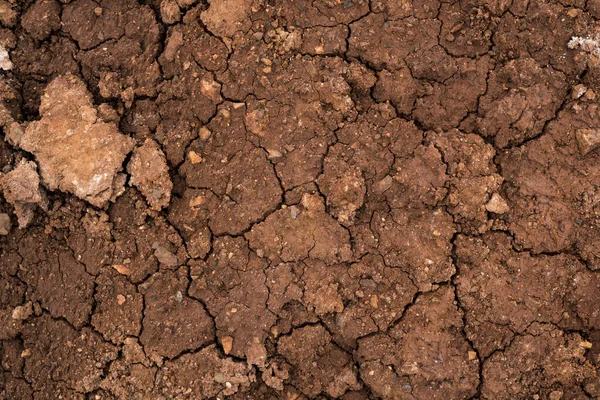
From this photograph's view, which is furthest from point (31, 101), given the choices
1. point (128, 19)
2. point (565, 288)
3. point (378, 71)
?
point (565, 288)

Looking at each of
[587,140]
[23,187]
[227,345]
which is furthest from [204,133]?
[587,140]

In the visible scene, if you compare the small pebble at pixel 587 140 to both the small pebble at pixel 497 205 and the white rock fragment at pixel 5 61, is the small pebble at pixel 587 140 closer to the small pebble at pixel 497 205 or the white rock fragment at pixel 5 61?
the small pebble at pixel 497 205

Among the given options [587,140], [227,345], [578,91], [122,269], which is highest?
[578,91]

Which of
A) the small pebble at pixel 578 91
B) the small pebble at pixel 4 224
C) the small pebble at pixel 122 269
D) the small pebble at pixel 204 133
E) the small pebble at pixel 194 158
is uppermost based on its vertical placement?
the small pebble at pixel 578 91

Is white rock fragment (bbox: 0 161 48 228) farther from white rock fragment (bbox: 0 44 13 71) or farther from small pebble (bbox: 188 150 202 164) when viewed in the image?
small pebble (bbox: 188 150 202 164)

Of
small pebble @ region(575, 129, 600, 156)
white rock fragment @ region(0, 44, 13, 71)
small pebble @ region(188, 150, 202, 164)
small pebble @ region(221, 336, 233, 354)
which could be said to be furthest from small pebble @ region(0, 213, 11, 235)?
small pebble @ region(575, 129, 600, 156)

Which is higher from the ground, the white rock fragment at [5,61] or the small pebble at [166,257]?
the white rock fragment at [5,61]

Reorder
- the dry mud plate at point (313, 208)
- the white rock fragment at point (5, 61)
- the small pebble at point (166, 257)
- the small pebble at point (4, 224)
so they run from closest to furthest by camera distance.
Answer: the dry mud plate at point (313, 208) → the small pebble at point (166, 257) → the small pebble at point (4, 224) → the white rock fragment at point (5, 61)

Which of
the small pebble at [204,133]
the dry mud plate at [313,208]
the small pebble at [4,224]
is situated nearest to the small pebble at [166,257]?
the dry mud plate at [313,208]

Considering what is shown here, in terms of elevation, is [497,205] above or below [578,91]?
below

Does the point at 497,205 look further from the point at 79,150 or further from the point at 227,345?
the point at 79,150
